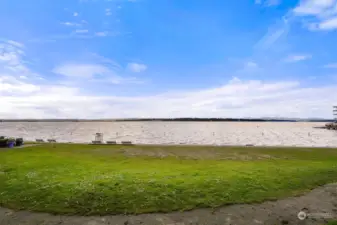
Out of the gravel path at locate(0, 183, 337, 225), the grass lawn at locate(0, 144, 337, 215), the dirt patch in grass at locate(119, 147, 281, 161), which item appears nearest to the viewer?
the gravel path at locate(0, 183, 337, 225)

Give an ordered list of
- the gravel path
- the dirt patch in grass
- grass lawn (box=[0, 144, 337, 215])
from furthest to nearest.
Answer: the dirt patch in grass < grass lawn (box=[0, 144, 337, 215]) < the gravel path

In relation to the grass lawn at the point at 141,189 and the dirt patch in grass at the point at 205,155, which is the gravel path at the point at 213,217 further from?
the dirt patch in grass at the point at 205,155

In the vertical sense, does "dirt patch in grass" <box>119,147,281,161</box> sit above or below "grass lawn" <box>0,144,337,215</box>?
below

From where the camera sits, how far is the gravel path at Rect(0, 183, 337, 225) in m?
8.86

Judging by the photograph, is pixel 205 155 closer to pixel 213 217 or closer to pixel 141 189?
pixel 141 189

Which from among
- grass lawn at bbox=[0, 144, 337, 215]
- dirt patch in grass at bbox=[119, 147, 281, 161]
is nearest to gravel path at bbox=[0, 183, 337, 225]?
grass lawn at bbox=[0, 144, 337, 215]

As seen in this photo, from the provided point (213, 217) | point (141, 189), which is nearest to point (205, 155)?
point (141, 189)

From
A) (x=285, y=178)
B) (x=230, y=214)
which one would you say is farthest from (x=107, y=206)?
(x=285, y=178)

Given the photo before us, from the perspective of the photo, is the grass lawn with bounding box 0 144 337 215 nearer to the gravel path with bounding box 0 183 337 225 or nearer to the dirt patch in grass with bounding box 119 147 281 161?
the gravel path with bounding box 0 183 337 225

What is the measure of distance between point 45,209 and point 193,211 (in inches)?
257

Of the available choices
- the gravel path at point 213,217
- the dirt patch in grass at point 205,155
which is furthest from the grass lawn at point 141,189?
the dirt patch in grass at point 205,155

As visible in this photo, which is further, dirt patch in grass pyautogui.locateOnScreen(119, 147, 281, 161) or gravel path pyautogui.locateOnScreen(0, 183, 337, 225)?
dirt patch in grass pyautogui.locateOnScreen(119, 147, 281, 161)

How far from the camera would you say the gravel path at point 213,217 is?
349 inches

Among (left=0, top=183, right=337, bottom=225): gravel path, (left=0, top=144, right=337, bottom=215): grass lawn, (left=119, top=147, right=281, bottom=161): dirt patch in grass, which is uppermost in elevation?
(left=0, top=144, right=337, bottom=215): grass lawn
